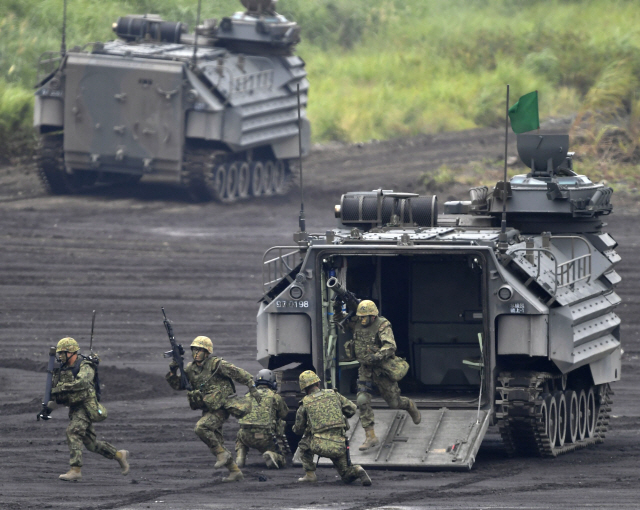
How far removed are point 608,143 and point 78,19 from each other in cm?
1697

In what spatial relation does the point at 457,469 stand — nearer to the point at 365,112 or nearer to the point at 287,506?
the point at 287,506

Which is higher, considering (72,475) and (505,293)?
(505,293)

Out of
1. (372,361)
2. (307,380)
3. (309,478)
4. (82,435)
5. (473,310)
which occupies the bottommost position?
(309,478)

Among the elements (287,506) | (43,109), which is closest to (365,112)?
(43,109)

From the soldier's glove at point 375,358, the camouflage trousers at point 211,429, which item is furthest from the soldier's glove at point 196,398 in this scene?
the soldier's glove at point 375,358

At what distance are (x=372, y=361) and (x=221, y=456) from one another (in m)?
1.69

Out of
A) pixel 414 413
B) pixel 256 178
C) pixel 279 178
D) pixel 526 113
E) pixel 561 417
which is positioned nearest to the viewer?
pixel 414 413

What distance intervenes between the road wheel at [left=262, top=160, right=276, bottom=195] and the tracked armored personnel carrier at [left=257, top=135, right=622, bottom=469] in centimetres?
1741

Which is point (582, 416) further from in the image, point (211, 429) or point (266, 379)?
point (211, 429)

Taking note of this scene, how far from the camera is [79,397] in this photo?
13.3 metres

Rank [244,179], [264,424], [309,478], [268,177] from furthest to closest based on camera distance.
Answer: [268,177] < [244,179] < [264,424] < [309,478]

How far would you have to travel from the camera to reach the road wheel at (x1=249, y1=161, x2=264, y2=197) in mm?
33969

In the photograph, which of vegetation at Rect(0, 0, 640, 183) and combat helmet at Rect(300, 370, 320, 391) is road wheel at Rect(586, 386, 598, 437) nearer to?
combat helmet at Rect(300, 370, 320, 391)

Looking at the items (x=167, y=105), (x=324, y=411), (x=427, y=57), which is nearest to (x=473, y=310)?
(x=324, y=411)
